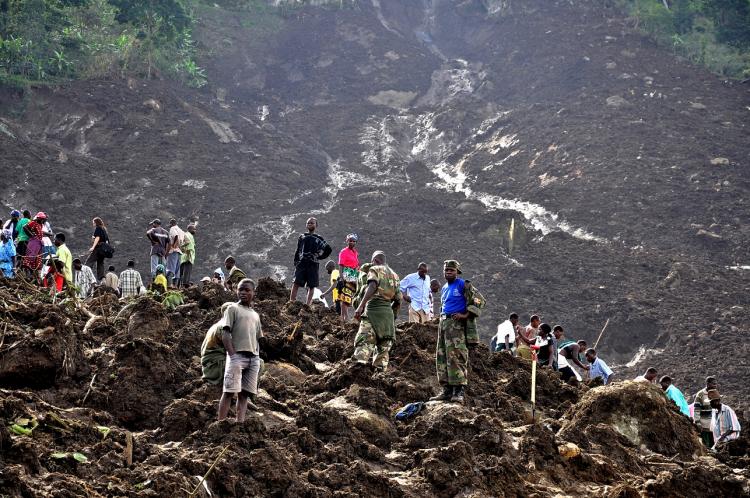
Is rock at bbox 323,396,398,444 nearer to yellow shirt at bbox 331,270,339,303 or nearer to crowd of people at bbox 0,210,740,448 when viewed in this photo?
crowd of people at bbox 0,210,740,448

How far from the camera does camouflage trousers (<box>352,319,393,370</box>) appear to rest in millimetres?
9508

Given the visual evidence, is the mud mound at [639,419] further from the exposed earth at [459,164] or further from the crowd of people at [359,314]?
the exposed earth at [459,164]

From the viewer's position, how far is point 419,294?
42.8 feet

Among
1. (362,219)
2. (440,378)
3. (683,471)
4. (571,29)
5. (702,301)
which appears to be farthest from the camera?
(571,29)

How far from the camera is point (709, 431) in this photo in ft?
34.2

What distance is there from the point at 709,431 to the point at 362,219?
17.9 metres

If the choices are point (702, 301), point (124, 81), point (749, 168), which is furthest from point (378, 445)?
point (124, 81)

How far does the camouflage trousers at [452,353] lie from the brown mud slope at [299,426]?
413 mm

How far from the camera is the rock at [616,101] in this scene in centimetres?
3506

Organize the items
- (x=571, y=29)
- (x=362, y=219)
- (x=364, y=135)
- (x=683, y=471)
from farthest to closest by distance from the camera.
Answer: (x=571, y=29) → (x=364, y=135) → (x=362, y=219) → (x=683, y=471)

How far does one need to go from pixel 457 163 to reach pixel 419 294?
20.6 metres

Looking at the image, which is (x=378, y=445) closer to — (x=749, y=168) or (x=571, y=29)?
(x=749, y=168)

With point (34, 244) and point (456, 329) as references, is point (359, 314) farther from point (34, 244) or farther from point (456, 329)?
point (34, 244)

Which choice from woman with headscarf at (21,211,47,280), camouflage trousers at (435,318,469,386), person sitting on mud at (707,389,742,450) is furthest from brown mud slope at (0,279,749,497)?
woman with headscarf at (21,211,47,280)
